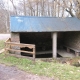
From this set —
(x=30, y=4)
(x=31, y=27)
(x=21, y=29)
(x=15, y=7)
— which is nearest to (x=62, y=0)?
(x=31, y=27)

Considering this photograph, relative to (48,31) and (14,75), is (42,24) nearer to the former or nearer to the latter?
(48,31)

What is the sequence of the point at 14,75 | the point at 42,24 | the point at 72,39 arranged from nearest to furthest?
the point at 14,75 → the point at 42,24 → the point at 72,39

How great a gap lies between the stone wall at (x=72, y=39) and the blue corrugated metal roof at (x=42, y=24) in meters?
1.18

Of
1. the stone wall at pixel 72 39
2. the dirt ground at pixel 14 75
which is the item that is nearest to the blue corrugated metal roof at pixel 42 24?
the stone wall at pixel 72 39

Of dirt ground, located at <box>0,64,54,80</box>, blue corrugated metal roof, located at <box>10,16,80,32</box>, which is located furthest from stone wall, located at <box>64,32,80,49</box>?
dirt ground, located at <box>0,64,54,80</box>

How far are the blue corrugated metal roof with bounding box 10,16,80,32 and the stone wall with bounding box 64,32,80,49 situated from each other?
1.18 m

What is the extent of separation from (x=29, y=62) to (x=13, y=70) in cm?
145

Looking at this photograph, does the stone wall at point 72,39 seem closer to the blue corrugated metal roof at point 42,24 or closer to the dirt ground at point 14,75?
the blue corrugated metal roof at point 42,24

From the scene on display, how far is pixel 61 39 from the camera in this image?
15305 mm

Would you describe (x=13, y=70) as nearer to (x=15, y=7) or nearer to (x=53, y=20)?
(x=53, y=20)

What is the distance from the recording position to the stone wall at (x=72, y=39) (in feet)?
39.6

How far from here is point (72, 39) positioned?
43.0 ft

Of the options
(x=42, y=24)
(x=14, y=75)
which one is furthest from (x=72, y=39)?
(x=14, y=75)

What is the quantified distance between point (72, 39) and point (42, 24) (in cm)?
362
